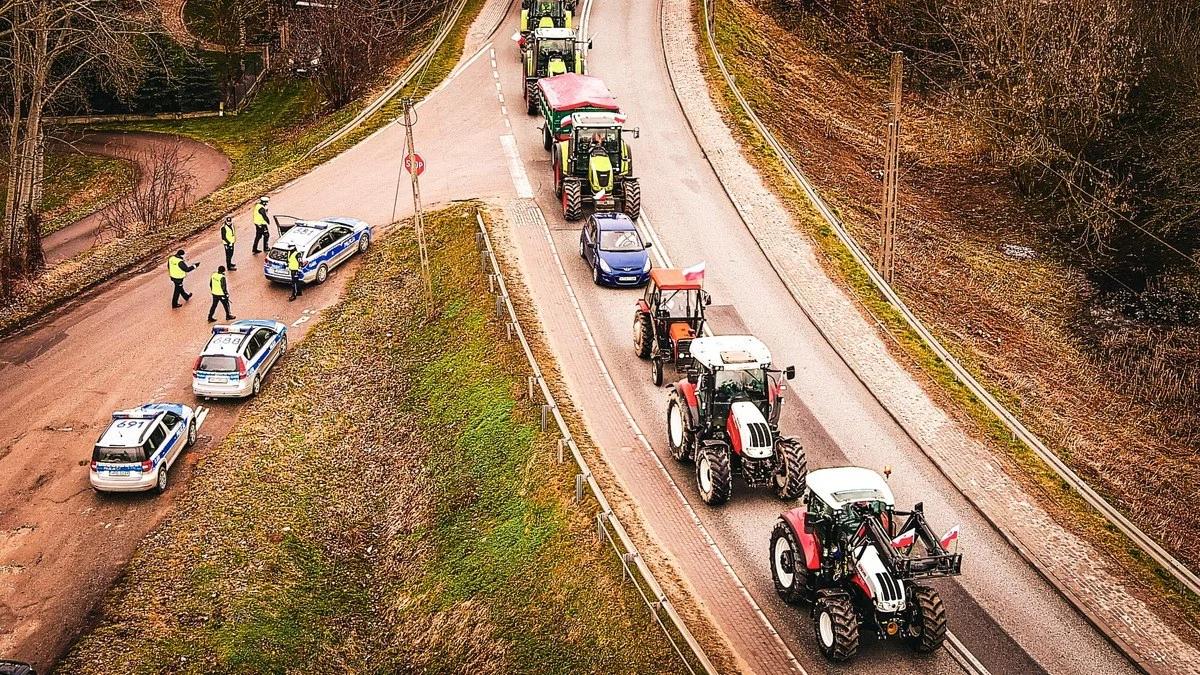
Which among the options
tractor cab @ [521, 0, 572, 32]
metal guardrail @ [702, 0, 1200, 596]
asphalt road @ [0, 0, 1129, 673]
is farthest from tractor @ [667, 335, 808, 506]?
tractor cab @ [521, 0, 572, 32]

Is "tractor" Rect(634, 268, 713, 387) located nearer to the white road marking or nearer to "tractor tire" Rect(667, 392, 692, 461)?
"tractor tire" Rect(667, 392, 692, 461)

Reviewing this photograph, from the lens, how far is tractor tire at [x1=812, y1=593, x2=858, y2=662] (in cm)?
1748

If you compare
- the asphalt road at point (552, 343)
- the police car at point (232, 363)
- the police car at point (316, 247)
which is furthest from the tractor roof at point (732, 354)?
the police car at point (316, 247)

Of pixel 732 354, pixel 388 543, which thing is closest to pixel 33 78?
pixel 388 543

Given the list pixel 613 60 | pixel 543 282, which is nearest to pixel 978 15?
pixel 613 60

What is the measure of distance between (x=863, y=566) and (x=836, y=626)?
104cm

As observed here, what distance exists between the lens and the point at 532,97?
44594mm

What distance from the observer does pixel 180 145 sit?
59906 millimetres

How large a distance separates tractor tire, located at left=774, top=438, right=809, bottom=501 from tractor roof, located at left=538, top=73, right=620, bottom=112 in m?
18.1

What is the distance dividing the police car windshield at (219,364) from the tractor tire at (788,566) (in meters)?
16.1

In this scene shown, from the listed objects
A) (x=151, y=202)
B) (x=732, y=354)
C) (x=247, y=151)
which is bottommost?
(x=247, y=151)

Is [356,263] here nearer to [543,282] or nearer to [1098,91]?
[543,282]

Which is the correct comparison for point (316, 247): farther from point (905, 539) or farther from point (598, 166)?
point (905, 539)

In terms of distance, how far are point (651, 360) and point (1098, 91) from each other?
22.5 m
